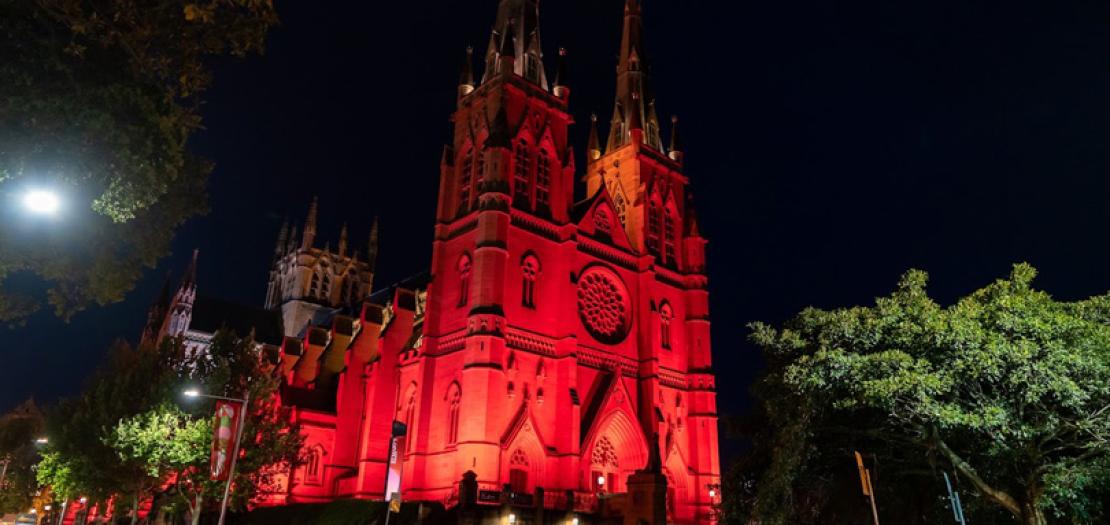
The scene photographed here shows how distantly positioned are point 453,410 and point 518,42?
23.9 meters

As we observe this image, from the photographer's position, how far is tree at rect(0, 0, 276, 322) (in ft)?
37.0

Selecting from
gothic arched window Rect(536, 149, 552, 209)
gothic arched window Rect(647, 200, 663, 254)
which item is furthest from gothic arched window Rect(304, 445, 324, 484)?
gothic arched window Rect(647, 200, 663, 254)

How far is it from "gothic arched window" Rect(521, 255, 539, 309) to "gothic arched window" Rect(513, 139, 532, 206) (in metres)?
3.49

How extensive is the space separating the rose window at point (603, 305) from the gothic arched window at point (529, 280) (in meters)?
3.41

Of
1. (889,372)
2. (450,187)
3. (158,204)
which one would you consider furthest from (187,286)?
(889,372)

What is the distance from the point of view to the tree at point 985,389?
17.6m

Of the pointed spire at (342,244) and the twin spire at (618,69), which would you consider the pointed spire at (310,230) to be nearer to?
the pointed spire at (342,244)

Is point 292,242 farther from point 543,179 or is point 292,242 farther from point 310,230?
point 543,179

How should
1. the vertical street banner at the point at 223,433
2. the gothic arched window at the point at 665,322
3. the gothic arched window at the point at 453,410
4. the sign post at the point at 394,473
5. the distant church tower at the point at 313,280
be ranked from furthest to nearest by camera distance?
the distant church tower at the point at 313,280 < the gothic arched window at the point at 665,322 < the gothic arched window at the point at 453,410 < the sign post at the point at 394,473 < the vertical street banner at the point at 223,433

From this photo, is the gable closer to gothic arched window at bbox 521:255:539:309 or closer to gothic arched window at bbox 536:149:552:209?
gothic arched window at bbox 536:149:552:209

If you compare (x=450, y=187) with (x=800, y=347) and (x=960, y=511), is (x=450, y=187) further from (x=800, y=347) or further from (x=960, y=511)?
(x=960, y=511)

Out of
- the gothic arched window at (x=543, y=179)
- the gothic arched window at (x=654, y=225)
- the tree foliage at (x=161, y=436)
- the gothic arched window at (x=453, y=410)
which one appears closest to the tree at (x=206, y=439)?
the tree foliage at (x=161, y=436)

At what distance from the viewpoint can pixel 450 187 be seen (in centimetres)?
4381

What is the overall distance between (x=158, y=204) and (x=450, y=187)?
28.9 metres
